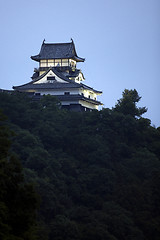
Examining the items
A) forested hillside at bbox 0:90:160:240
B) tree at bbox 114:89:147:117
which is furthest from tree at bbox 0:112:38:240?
tree at bbox 114:89:147:117

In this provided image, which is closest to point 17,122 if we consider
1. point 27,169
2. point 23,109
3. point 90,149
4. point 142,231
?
point 23,109

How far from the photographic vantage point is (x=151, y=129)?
56.6 m

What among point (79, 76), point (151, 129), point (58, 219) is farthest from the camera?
point (79, 76)

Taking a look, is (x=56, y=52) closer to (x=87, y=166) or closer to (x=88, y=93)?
(x=88, y=93)

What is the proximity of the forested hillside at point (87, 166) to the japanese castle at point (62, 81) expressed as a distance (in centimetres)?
382

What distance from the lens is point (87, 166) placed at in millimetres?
48594

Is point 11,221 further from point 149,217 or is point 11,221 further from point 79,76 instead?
point 79,76

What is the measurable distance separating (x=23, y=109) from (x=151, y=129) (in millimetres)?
14550

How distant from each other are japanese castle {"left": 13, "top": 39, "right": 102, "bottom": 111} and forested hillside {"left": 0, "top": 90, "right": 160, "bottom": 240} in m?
3.82

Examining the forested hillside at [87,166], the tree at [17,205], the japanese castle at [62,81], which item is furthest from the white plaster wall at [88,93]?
the tree at [17,205]

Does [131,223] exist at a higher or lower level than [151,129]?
lower

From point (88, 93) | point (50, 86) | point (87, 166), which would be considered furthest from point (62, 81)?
point (87, 166)

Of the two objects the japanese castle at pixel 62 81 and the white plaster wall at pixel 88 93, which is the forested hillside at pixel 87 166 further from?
the white plaster wall at pixel 88 93

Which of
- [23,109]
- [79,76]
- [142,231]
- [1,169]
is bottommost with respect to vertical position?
[142,231]
